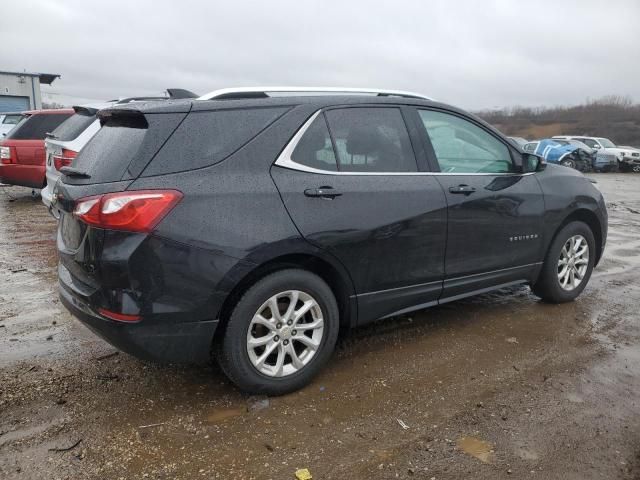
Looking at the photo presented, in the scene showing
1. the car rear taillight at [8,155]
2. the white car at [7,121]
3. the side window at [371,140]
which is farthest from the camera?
the white car at [7,121]

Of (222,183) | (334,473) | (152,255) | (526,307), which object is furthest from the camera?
(526,307)

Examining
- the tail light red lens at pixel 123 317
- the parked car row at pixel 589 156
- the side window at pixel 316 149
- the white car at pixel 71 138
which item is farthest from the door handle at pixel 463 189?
the parked car row at pixel 589 156

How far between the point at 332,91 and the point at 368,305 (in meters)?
1.43

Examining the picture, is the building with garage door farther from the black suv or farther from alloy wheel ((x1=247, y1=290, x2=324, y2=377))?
alloy wheel ((x1=247, y1=290, x2=324, y2=377))

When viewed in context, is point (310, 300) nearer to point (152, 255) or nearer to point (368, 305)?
point (368, 305)

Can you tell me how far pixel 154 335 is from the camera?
2.76m

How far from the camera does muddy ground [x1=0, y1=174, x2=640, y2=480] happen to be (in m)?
2.56

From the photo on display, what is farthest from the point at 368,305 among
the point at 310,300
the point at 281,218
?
the point at 281,218

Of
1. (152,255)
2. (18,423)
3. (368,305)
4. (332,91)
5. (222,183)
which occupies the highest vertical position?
(332,91)

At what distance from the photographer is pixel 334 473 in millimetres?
2494

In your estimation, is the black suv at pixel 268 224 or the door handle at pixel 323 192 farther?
the door handle at pixel 323 192

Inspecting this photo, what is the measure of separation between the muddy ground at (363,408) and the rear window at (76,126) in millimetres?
2911

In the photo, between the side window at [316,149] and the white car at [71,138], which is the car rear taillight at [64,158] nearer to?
the white car at [71,138]

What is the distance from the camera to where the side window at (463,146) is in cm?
386
